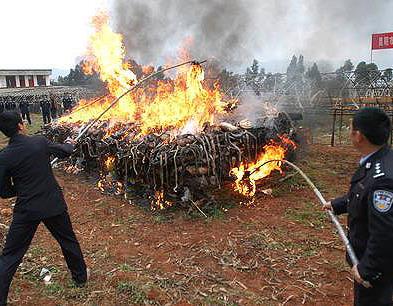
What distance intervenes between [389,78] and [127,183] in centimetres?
1552

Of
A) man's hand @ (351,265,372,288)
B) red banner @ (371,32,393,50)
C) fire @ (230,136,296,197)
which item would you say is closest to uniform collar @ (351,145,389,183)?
man's hand @ (351,265,372,288)

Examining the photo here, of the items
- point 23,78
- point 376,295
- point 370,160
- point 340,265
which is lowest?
point 340,265

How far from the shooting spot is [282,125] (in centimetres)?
844

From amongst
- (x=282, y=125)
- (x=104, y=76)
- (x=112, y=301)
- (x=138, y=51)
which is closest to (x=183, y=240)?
(x=112, y=301)

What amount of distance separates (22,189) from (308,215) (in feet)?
15.8

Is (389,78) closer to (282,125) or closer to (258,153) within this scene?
(282,125)

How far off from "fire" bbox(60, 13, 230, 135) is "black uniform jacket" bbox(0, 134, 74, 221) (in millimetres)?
4233

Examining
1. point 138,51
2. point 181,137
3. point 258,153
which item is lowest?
point 258,153

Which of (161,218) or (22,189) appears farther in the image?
(161,218)

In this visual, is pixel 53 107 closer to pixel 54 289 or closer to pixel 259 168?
pixel 259 168

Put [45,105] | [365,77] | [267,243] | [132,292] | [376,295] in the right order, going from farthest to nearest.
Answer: [45,105]
[365,77]
[267,243]
[132,292]
[376,295]

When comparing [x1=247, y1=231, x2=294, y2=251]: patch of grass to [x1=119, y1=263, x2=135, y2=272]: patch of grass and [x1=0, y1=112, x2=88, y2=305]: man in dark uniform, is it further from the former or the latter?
[x1=0, y1=112, x2=88, y2=305]: man in dark uniform

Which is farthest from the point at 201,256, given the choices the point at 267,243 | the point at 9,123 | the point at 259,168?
the point at 9,123

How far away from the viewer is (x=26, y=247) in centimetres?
406
